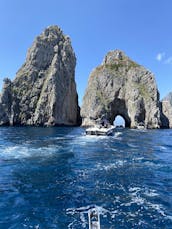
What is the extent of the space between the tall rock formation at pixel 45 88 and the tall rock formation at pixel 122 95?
14.5m

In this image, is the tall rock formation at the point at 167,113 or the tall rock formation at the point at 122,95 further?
the tall rock formation at the point at 167,113

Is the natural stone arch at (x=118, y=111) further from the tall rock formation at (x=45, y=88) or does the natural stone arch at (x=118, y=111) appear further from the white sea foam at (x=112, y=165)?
the white sea foam at (x=112, y=165)

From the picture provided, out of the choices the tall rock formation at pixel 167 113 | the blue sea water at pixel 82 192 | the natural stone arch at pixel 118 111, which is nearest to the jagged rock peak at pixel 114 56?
the natural stone arch at pixel 118 111

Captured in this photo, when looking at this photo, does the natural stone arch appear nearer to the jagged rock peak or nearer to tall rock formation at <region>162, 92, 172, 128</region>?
tall rock formation at <region>162, 92, 172, 128</region>

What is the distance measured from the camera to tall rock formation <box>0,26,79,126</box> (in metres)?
132

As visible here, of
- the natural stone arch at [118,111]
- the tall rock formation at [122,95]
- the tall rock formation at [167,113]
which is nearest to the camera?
the tall rock formation at [122,95]

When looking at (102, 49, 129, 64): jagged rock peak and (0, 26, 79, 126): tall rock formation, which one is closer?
(0, 26, 79, 126): tall rock formation

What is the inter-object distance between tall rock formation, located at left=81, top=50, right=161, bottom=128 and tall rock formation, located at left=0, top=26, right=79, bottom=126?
14.5 metres

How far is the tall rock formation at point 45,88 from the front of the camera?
5177 inches

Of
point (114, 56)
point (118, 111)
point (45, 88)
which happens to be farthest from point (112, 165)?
point (114, 56)

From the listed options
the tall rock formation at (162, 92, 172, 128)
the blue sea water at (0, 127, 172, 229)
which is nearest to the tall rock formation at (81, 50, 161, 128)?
the tall rock formation at (162, 92, 172, 128)

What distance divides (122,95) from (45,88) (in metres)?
48.8

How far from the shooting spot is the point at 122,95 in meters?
144

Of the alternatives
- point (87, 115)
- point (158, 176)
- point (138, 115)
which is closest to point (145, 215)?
point (158, 176)
